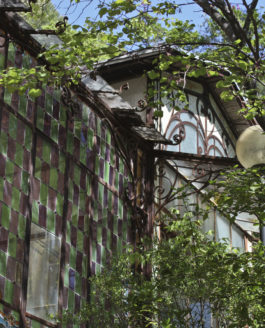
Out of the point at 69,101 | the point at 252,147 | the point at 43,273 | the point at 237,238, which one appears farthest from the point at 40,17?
the point at 237,238

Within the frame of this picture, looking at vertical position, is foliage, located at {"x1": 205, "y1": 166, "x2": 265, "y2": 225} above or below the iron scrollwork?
below

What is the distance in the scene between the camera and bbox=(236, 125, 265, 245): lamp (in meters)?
11.2

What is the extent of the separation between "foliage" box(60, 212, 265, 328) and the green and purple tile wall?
1.11m

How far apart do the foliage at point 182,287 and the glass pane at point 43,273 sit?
1.79ft

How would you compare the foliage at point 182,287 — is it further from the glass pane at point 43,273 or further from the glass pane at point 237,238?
the glass pane at point 237,238

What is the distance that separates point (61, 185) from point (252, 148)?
324 cm

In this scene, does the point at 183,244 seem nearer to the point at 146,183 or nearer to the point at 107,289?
the point at 107,289

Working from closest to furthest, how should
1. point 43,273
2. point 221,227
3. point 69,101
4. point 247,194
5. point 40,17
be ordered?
point 247,194
point 43,273
point 69,101
point 40,17
point 221,227

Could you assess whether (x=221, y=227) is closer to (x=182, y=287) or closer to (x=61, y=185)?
(x=61, y=185)

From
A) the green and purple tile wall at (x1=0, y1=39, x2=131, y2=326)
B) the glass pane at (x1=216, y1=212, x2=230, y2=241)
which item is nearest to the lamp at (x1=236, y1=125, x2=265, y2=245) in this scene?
the green and purple tile wall at (x1=0, y1=39, x2=131, y2=326)

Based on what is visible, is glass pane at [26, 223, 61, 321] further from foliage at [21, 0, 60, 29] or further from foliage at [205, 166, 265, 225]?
foliage at [21, 0, 60, 29]

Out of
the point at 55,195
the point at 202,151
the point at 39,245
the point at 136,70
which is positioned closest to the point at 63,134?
the point at 55,195

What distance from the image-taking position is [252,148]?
37.0 feet

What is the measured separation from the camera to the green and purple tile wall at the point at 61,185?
35.9ft
